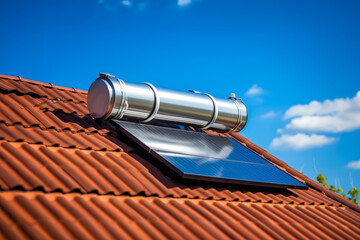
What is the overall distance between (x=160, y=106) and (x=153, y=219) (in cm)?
235

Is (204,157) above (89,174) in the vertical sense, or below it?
above

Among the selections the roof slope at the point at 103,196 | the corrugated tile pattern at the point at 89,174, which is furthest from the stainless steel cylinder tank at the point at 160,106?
the corrugated tile pattern at the point at 89,174

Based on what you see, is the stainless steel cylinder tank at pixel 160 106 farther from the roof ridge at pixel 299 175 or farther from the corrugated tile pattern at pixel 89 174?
the roof ridge at pixel 299 175

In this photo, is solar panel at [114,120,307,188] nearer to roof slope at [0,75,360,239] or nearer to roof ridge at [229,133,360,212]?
roof slope at [0,75,360,239]

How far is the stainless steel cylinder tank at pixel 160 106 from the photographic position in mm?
5693

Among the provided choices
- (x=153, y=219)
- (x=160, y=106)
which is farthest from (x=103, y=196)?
(x=160, y=106)

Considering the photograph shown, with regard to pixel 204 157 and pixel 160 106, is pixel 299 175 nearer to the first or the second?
pixel 204 157

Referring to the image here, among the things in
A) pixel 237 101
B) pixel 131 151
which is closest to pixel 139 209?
pixel 131 151

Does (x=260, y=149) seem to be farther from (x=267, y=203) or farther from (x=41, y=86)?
(x=41, y=86)

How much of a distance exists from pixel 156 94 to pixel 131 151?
38.8 inches

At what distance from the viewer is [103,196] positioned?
408cm

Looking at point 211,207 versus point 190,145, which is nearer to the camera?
point 211,207

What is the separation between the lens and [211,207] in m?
4.70

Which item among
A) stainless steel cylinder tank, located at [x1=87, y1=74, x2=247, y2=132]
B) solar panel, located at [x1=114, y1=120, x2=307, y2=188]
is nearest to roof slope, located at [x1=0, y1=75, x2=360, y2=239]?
solar panel, located at [x1=114, y1=120, x2=307, y2=188]
